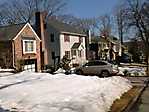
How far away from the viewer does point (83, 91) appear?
16562mm

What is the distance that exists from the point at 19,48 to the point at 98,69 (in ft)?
43.3

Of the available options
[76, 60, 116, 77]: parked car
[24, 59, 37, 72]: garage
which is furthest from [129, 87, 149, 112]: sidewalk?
[24, 59, 37, 72]: garage

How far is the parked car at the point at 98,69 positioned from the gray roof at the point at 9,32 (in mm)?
→ 12067

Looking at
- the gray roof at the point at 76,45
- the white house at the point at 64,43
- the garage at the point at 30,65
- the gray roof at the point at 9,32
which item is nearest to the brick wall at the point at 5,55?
the gray roof at the point at 9,32

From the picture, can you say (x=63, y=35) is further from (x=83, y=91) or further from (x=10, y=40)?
(x=83, y=91)

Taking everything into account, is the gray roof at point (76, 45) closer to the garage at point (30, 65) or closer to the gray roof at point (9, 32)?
the garage at point (30, 65)

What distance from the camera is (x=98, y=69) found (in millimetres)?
33469

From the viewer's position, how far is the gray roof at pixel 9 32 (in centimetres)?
4259

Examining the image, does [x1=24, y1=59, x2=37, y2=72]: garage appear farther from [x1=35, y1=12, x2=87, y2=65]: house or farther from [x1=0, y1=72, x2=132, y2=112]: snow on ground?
[x1=0, y1=72, x2=132, y2=112]: snow on ground

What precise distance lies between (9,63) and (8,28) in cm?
685

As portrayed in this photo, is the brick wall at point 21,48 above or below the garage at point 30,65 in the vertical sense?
above

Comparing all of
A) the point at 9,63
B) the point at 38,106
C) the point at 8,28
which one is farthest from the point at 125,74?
the point at 38,106

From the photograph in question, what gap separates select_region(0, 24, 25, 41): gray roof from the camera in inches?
1677

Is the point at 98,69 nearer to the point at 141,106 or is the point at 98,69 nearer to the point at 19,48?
the point at 19,48
